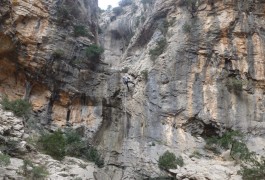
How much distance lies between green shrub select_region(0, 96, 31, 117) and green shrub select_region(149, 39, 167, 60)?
10828 mm

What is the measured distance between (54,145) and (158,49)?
11.8 meters

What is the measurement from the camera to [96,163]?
2405 centimetres

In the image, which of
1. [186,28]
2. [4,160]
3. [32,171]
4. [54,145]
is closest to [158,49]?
[186,28]

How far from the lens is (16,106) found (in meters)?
22.9

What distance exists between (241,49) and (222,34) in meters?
1.82

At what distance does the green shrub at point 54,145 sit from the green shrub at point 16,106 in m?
2.14

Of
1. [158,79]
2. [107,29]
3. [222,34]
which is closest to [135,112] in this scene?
[158,79]

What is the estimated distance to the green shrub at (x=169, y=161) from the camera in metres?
21.5

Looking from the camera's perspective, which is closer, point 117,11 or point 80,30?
point 80,30

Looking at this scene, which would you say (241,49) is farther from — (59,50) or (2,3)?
(2,3)

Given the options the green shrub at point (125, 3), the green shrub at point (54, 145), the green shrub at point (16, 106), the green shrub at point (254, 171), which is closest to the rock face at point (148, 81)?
the green shrub at point (16, 106)

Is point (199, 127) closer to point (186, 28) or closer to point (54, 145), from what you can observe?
point (186, 28)

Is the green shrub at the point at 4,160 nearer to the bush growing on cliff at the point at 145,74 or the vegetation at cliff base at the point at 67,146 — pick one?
the vegetation at cliff base at the point at 67,146

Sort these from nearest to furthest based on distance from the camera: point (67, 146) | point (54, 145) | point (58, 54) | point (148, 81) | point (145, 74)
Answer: point (54, 145) → point (67, 146) → point (148, 81) → point (58, 54) → point (145, 74)
